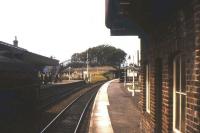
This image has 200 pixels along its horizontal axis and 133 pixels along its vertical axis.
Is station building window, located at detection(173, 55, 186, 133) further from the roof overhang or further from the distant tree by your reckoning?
the distant tree

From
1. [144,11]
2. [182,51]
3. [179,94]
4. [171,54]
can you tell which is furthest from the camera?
[144,11]

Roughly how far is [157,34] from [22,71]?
38.7 ft

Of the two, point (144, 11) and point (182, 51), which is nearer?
point (182, 51)

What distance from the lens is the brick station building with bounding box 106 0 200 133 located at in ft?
18.1

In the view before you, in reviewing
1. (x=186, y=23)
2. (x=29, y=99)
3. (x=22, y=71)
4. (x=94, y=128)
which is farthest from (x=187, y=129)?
(x=29, y=99)

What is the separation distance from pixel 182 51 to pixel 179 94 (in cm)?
85

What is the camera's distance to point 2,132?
17.2 meters

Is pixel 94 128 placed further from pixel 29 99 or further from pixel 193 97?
pixel 193 97

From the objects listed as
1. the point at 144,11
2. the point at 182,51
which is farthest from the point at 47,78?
the point at 182,51

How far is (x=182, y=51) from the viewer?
6375mm

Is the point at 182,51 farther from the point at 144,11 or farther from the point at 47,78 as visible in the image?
the point at 47,78

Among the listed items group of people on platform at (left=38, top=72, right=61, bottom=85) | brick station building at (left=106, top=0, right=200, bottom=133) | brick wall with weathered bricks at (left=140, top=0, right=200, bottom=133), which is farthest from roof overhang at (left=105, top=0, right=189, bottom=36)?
group of people on platform at (left=38, top=72, right=61, bottom=85)

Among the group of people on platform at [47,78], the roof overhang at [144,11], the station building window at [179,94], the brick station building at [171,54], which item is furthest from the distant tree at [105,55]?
the station building window at [179,94]

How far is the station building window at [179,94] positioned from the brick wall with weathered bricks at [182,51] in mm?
122
